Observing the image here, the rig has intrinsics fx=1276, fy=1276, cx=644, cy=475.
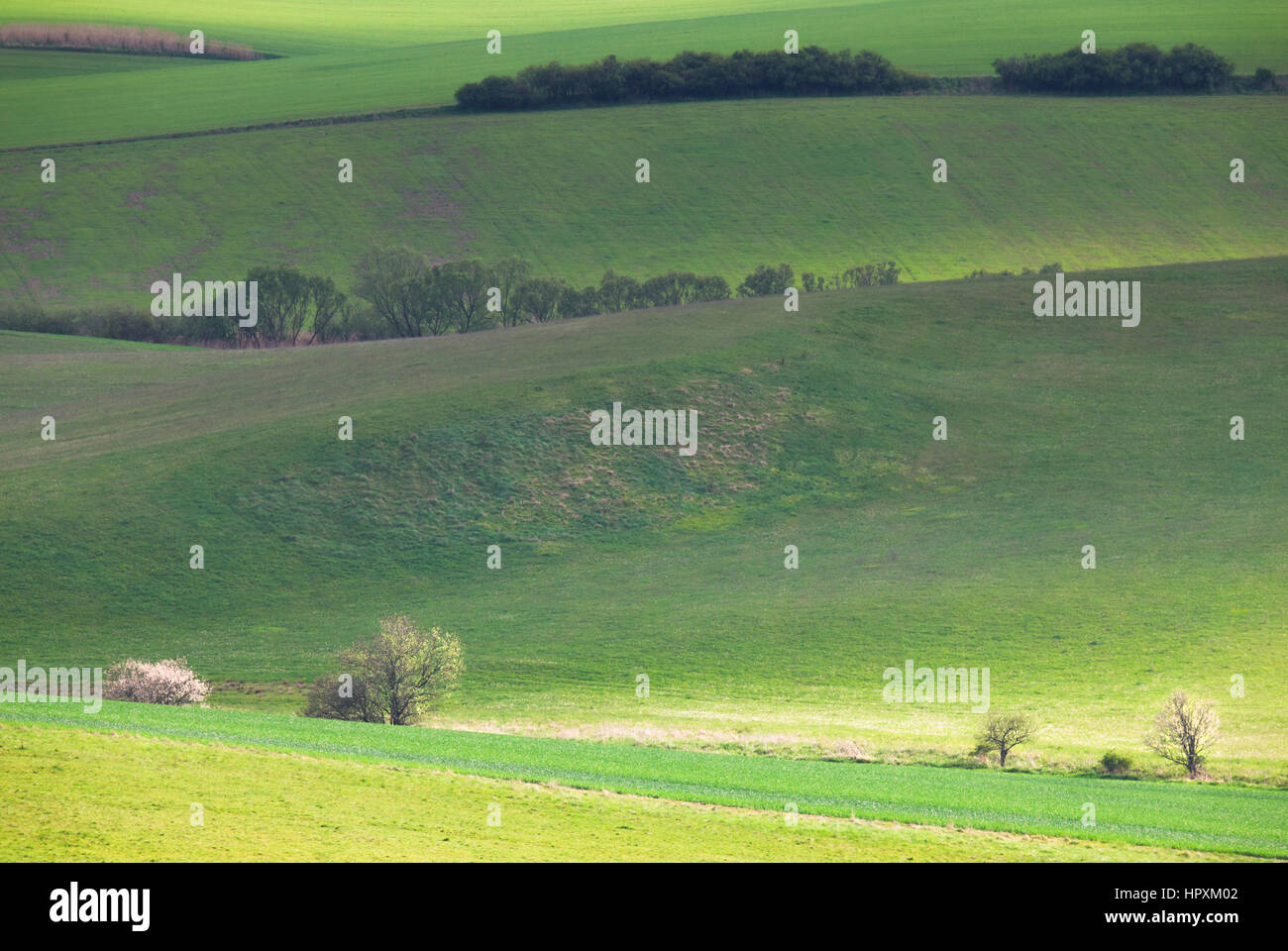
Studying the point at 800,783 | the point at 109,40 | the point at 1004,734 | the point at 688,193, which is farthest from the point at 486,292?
→ the point at 109,40

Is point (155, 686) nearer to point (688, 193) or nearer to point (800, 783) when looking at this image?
point (800, 783)

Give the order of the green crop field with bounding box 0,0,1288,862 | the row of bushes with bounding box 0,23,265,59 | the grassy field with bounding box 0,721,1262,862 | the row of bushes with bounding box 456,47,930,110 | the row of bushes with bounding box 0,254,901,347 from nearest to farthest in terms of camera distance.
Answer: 1. the grassy field with bounding box 0,721,1262,862
2. the green crop field with bounding box 0,0,1288,862
3. the row of bushes with bounding box 0,254,901,347
4. the row of bushes with bounding box 456,47,930,110
5. the row of bushes with bounding box 0,23,265,59

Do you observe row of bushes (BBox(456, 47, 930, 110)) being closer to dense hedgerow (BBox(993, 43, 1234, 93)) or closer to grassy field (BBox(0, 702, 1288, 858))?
dense hedgerow (BBox(993, 43, 1234, 93))

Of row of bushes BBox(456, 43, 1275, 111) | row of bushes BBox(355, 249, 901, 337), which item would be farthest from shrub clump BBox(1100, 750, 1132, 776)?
row of bushes BBox(456, 43, 1275, 111)

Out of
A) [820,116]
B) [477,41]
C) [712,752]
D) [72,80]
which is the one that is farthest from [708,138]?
[712,752]

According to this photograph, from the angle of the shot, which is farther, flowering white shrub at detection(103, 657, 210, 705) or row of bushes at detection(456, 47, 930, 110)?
row of bushes at detection(456, 47, 930, 110)

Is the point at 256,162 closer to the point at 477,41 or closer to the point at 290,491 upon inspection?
the point at 477,41

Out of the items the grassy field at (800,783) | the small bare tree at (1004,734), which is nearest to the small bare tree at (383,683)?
the grassy field at (800,783)

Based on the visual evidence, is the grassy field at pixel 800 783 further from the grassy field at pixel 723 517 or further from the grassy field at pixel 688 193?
the grassy field at pixel 688 193
